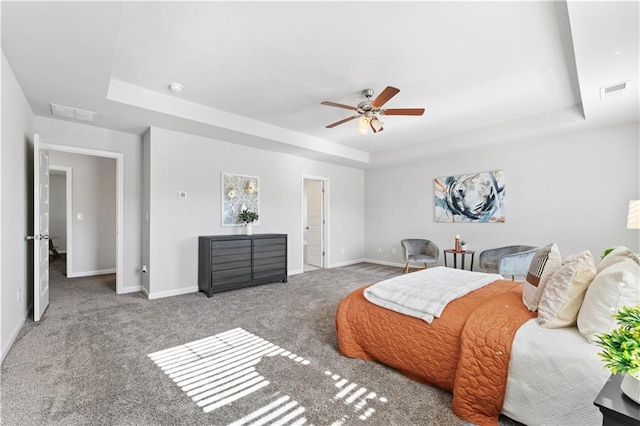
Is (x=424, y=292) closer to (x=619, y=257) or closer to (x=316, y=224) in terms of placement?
(x=619, y=257)

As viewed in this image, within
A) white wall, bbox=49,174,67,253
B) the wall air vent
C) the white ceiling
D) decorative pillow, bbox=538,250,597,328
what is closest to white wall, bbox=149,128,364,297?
the white ceiling

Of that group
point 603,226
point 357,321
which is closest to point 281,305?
point 357,321

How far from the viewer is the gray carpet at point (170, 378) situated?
1.66m

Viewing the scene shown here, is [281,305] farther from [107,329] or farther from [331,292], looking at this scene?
[107,329]

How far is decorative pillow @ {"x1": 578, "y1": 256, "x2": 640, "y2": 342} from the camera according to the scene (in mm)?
1337

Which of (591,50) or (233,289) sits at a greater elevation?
(591,50)

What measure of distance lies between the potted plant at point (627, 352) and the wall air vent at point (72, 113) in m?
4.75

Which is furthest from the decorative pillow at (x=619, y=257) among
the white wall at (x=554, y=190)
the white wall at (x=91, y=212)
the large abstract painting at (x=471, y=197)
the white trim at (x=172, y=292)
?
the white wall at (x=91, y=212)

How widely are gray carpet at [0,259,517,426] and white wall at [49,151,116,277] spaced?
1.99m

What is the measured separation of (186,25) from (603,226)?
18.1 feet

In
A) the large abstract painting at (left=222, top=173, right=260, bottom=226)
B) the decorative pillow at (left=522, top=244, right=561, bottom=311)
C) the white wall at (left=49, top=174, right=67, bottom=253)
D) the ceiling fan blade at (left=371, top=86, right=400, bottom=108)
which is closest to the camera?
the decorative pillow at (left=522, top=244, right=561, bottom=311)

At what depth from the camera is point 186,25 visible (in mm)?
2262

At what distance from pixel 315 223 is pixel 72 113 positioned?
459 centimetres

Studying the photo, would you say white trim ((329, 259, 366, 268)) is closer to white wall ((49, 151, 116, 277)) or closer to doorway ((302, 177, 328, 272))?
doorway ((302, 177, 328, 272))
